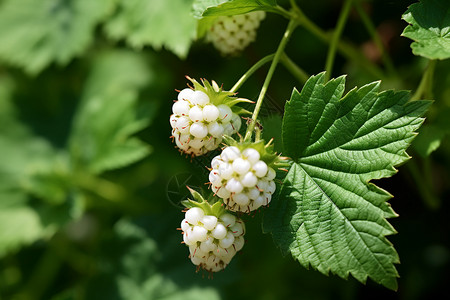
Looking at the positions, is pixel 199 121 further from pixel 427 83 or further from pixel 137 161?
pixel 137 161

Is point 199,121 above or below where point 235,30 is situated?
below

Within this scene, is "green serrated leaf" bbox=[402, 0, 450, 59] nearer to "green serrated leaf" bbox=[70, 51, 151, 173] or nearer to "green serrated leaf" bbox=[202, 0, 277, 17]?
"green serrated leaf" bbox=[202, 0, 277, 17]

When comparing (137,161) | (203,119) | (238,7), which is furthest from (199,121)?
(137,161)

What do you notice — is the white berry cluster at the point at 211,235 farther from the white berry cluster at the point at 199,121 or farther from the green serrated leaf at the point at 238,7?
the green serrated leaf at the point at 238,7

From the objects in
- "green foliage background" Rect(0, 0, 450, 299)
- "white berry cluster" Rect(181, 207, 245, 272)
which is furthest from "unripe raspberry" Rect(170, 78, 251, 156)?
"green foliage background" Rect(0, 0, 450, 299)

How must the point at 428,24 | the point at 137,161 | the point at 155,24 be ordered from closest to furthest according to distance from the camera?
the point at 428,24 → the point at 155,24 → the point at 137,161

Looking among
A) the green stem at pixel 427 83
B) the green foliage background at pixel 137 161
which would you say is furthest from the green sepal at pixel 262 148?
the green stem at pixel 427 83
